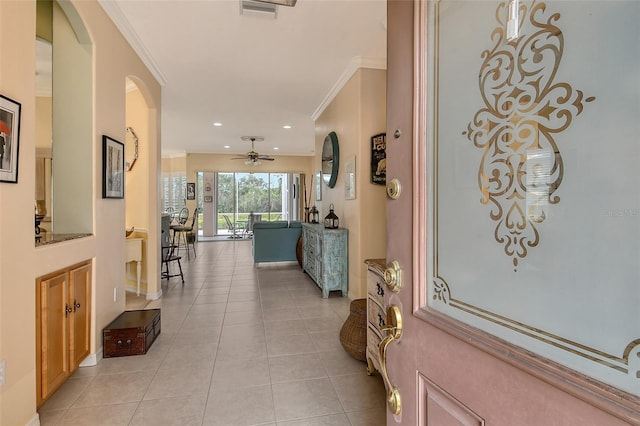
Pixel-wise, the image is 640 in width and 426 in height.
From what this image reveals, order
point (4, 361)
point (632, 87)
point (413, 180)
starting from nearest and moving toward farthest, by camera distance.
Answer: point (632, 87) < point (413, 180) < point (4, 361)

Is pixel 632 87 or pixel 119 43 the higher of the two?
pixel 119 43

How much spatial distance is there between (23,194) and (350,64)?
3366 millimetres

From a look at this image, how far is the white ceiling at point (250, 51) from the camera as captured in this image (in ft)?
9.10

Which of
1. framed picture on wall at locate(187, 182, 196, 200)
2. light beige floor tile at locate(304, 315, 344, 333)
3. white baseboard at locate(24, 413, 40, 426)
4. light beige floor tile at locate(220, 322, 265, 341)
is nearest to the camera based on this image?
white baseboard at locate(24, 413, 40, 426)

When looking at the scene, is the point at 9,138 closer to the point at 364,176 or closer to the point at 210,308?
the point at 210,308

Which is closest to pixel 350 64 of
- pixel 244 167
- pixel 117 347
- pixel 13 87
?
pixel 13 87

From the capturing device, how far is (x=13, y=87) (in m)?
1.59

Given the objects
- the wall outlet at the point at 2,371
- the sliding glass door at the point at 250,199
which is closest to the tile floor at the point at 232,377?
the wall outlet at the point at 2,371

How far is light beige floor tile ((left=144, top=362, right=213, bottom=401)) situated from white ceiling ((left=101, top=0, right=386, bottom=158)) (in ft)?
9.64

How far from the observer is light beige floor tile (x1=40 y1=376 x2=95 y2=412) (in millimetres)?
1975

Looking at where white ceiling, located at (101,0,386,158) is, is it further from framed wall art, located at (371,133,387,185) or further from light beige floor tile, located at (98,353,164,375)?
light beige floor tile, located at (98,353,164,375)

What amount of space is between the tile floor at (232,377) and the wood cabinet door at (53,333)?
17 cm

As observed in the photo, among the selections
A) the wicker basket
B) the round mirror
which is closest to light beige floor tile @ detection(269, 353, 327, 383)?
the wicker basket

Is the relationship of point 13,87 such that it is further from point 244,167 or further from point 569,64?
point 244,167
